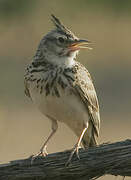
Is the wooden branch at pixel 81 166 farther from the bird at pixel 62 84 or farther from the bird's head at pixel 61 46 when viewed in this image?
the bird's head at pixel 61 46

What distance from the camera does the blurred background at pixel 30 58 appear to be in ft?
41.3

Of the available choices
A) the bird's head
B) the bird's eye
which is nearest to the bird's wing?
the bird's head

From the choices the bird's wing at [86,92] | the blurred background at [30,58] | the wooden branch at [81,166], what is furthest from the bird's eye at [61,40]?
the blurred background at [30,58]

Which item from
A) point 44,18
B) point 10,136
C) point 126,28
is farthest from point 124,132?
point 126,28

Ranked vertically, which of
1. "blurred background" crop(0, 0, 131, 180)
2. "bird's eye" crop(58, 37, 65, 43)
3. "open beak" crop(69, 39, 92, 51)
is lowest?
"blurred background" crop(0, 0, 131, 180)

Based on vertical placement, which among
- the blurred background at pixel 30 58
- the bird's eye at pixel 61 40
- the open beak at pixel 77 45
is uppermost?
the bird's eye at pixel 61 40

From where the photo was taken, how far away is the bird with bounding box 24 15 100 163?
630 cm

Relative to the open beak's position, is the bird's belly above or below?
below

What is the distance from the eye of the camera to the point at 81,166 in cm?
505

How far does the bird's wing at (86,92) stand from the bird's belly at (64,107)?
5 cm

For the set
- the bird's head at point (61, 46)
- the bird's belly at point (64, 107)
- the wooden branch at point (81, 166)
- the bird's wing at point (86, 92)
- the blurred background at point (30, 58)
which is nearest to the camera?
the wooden branch at point (81, 166)

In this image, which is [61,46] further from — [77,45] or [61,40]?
[77,45]

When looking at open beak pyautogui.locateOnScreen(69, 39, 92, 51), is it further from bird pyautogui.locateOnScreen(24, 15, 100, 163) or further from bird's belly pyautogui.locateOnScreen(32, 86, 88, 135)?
bird's belly pyautogui.locateOnScreen(32, 86, 88, 135)

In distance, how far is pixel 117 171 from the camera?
4.94 m
